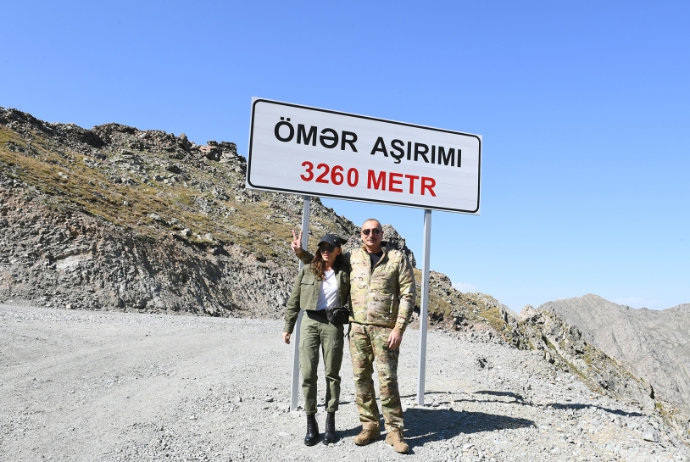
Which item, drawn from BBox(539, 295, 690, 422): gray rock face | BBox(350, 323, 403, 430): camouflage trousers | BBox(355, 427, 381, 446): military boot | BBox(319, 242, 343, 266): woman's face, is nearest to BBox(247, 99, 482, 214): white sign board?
BBox(319, 242, 343, 266): woman's face

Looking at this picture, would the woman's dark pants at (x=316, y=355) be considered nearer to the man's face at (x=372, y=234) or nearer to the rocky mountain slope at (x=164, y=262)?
the man's face at (x=372, y=234)

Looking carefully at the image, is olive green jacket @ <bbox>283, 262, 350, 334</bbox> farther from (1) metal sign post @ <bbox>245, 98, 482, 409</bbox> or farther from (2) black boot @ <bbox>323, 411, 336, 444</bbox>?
(2) black boot @ <bbox>323, 411, 336, 444</bbox>

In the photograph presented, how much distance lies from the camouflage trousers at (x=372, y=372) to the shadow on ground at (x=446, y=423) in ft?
1.77

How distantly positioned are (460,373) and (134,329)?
31.2ft

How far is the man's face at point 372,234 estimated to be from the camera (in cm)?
523

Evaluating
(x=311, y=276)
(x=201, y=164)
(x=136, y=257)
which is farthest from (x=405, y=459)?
(x=201, y=164)

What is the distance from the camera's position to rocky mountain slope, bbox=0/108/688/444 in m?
23.0

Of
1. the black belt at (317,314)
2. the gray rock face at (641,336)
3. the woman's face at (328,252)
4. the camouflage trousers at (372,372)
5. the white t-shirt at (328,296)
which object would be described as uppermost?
the woman's face at (328,252)

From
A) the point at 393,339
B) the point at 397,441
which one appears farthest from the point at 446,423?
the point at 393,339

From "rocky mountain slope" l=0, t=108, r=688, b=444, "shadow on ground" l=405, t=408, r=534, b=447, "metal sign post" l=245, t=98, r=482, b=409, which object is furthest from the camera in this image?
"rocky mountain slope" l=0, t=108, r=688, b=444

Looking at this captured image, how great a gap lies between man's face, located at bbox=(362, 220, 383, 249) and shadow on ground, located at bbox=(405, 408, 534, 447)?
2.25 meters

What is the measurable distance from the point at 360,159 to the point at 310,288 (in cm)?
241

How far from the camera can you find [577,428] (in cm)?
644

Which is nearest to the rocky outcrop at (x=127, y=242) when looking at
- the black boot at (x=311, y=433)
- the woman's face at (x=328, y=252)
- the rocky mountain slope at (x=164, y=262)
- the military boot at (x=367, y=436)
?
the rocky mountain slope at (x=164, y=262)
